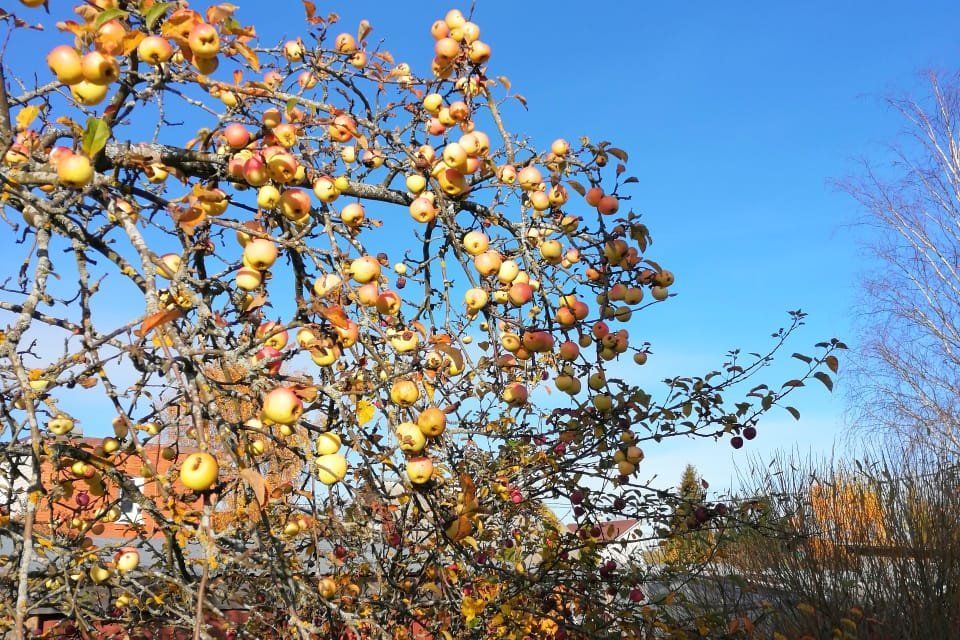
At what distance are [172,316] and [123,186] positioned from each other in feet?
2.05

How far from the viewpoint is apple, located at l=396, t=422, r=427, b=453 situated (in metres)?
1.35

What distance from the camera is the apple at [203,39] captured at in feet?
4.33

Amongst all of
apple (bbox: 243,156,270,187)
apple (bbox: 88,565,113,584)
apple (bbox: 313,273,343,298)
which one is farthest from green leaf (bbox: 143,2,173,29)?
apple (bbox: 88,565,113,584)

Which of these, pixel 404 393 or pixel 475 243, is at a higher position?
pixel 475 243

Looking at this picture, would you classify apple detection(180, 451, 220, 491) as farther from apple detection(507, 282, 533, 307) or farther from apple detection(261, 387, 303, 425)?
apple detection(507, 282, 533, 307)

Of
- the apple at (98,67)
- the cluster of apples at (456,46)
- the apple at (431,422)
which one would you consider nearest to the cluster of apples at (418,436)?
the apple at (431,422)

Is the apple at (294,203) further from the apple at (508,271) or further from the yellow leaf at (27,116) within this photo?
the yellow leaf at (27,116)

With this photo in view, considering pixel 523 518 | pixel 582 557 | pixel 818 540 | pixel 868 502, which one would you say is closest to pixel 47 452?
pixel 582 557

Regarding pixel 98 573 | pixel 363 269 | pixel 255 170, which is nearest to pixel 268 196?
pixel 255 170

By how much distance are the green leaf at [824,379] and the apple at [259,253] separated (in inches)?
89.6

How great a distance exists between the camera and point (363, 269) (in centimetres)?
161

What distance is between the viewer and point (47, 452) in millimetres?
1849

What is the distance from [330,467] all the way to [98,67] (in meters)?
0.85

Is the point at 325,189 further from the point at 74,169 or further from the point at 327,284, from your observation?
the point at 74,169
